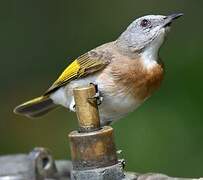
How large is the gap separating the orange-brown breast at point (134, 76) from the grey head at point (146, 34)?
0.10m

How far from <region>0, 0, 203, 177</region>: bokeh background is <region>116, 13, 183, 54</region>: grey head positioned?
2052 millimetres

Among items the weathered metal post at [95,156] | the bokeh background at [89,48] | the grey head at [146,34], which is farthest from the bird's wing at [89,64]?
the bokeh background at [89,48]

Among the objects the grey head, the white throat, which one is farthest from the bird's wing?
the white throat

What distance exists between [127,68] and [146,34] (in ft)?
0.75

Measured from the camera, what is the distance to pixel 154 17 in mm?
4859

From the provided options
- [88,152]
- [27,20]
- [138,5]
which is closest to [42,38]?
[27,20]

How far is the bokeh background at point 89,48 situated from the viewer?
7031mm

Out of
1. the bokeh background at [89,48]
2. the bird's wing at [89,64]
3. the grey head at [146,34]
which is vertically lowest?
the bokeh background at [89,48]

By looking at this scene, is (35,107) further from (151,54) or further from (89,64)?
(151,54)

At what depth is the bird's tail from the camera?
18.9 feet

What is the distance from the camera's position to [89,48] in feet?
28.0

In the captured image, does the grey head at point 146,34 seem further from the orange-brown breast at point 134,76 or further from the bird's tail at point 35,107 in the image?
the bird's tail at point 35,107

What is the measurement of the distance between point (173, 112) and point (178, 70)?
1.54 ft

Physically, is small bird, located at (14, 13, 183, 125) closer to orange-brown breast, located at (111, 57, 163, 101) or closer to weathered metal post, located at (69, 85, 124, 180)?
orange-brown breast, located at (111, 57, 163, 101)
